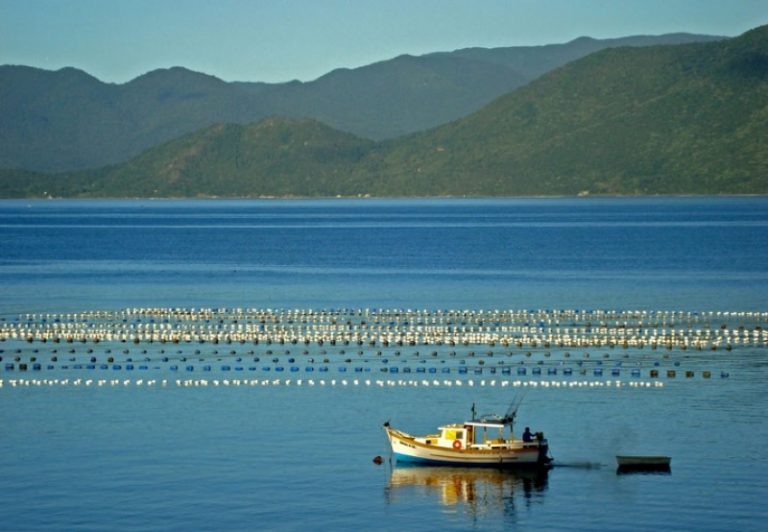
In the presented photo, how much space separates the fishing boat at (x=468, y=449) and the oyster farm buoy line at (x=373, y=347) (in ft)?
76.3

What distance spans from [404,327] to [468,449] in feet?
184

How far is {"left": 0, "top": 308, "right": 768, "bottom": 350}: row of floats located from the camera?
391ft

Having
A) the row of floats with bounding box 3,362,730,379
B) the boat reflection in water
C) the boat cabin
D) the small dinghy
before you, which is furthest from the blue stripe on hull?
the row of floats with bounding box 3,362,730,379

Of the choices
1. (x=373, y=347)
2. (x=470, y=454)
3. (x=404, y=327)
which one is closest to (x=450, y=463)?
(x=470, y=454)

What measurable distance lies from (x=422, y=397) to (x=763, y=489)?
28.5 meters

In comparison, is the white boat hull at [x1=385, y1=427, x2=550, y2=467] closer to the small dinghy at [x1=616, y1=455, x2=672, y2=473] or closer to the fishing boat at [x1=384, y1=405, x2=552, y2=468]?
the fishing boat at [x1=384, y1=405, x2=552, y2=468]

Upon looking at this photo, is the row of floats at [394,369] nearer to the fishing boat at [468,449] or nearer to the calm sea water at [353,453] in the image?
the calm sea water at [353,453]

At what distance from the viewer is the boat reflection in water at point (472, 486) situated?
68438 mm

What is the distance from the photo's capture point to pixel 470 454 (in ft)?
242

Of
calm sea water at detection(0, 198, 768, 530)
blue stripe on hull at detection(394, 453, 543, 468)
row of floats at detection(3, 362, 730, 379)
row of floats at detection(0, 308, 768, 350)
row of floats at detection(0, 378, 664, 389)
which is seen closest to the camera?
calm sea water at detection(0, 198, 768, 530)

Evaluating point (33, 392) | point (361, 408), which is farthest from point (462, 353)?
point (33, 392)

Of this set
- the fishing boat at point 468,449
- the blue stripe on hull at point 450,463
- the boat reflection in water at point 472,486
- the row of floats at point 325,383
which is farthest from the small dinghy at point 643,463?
the row of floats at point 325,383

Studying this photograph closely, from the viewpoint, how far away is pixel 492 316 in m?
136

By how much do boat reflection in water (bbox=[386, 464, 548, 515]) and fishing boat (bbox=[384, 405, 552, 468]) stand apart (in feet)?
1.26
